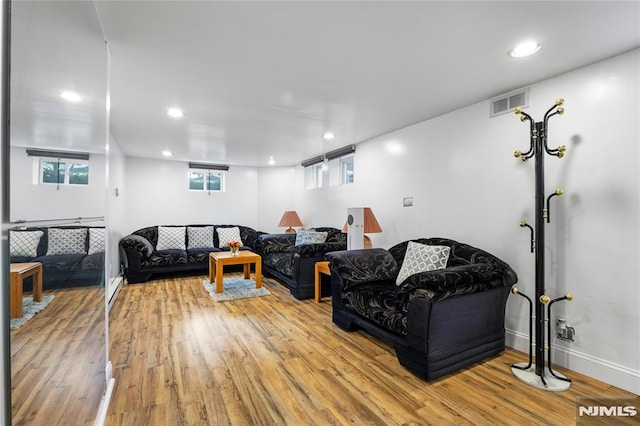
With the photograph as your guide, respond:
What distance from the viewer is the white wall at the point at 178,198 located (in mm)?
5992

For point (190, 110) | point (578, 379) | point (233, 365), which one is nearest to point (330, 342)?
point (233, 365)

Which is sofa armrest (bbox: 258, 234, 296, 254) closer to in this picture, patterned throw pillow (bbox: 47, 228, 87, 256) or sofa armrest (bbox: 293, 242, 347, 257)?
sofa armrest (bbox: 293, 242, 347, 257)

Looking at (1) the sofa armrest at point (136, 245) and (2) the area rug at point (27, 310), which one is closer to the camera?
(2) the area rug at point (27, 310)

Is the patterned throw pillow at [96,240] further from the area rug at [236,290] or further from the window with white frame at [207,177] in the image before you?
the window with white frame at [207,177]

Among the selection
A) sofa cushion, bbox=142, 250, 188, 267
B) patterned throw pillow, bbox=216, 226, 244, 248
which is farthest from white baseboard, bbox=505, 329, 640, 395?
patterned throw pillow, bbox=216, 226, 244, 248

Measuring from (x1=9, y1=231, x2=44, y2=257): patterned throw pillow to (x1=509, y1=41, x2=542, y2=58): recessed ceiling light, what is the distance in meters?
2.67

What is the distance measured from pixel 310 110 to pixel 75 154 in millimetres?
2315

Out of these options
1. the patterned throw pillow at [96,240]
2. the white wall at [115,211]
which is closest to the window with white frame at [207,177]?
the white wall at [115,211]

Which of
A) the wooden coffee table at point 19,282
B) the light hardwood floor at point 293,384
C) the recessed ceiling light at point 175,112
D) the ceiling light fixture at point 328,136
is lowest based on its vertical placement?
the light hardwood floor at point 293,384

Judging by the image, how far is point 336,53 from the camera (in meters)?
2.08

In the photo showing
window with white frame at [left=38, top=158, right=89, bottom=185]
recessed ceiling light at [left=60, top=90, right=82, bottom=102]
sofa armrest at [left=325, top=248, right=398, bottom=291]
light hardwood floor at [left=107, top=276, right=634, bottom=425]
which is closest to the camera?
window with white frame at [left=38, top=158, right=89, bottom=185]

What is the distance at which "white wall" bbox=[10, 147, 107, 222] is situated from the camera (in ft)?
2.77

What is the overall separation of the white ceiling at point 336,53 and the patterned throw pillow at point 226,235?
3.14m

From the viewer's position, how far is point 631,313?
2041 mm
